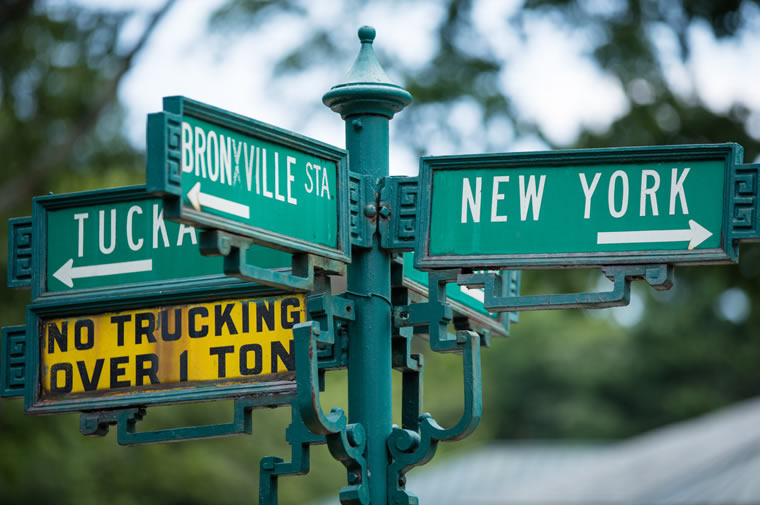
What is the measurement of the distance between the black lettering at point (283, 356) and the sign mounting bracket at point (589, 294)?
48 centimetres

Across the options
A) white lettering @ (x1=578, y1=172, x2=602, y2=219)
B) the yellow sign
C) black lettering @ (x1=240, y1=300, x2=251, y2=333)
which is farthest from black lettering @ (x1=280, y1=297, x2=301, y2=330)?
white lettering @ (x1=578, y1=172, x2=602, y2=219)

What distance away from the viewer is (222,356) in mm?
3371

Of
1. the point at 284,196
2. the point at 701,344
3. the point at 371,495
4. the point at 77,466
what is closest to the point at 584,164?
the point at 284,196

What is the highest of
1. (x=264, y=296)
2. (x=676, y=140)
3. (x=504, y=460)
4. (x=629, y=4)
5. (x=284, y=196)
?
(x=629, y=4)

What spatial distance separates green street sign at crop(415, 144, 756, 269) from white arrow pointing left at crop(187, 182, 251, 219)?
0.53 m

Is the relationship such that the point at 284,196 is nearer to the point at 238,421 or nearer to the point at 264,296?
the point at 264,296

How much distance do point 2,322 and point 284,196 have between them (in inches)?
512

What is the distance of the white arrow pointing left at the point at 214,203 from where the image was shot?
2.68m

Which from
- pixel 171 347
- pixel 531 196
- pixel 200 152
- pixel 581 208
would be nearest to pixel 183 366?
pixel 171 347

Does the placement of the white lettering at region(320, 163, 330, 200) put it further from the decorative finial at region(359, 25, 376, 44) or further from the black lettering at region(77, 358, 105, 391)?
the black lettering at region(77, 358, 105, 391)

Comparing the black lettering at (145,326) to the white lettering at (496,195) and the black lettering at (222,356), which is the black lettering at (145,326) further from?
the white lettering at (496,195)

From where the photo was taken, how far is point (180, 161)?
104 inches

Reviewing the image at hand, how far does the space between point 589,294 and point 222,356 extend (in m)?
1.00

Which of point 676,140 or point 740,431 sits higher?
point 676,140
